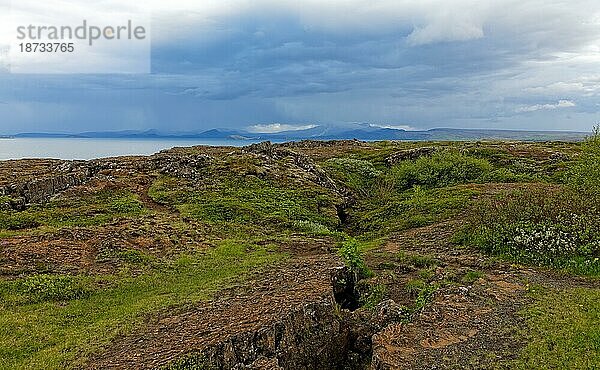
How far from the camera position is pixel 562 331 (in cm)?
1538

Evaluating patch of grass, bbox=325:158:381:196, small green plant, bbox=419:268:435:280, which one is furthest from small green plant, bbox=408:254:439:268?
patch of grass, bbox=325:158:381:196

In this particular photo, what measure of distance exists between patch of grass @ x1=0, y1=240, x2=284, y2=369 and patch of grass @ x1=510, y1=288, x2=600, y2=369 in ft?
39.4

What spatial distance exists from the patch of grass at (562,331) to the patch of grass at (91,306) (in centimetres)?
1202

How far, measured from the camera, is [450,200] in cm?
3847

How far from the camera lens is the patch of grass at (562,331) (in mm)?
13680

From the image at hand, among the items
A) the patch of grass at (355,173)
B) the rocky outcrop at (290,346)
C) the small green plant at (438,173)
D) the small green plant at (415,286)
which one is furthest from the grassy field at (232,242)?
the patch of grass at (355,173)

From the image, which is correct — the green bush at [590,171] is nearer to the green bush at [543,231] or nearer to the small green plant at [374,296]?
the green bush at [543,231]

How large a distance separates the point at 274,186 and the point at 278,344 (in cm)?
2916

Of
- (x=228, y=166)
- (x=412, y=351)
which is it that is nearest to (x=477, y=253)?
(x=412, y=351)

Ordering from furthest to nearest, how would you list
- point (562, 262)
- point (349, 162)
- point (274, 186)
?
point (349, 162), point (274, 186), point (562, 262)

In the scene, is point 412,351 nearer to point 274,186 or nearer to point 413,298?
point 413,298

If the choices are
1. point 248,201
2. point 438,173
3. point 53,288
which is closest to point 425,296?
point 53,288

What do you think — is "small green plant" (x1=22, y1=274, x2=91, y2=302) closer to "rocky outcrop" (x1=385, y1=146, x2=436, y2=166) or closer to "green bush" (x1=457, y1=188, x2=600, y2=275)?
"green bush" (x1=457, y1=188, x2=600, y2=275)

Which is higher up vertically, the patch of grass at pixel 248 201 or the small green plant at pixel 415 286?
the patch of grass at pixel 248 201
